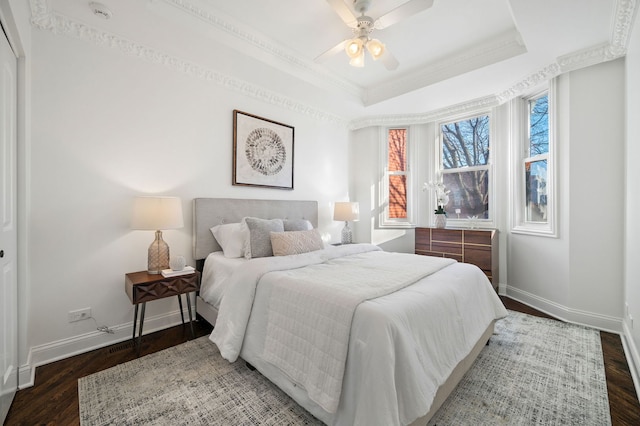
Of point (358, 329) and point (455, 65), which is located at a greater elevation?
point (455, 65)

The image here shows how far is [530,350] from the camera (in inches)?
90.8

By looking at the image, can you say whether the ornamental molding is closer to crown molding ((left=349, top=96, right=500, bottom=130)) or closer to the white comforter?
crown molding ((left=349, top=96, right=500, bottom=130))

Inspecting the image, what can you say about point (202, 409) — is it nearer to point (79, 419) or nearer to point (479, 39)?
point (79, 419)

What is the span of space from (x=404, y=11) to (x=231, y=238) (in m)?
2.44

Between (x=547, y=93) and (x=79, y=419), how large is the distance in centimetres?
515

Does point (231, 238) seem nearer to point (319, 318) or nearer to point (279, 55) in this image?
point (319, 318)

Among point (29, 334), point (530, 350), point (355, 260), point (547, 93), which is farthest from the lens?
point (547, 93)

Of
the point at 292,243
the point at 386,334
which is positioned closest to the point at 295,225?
the point at 292,243

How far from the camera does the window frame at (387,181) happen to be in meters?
4.71

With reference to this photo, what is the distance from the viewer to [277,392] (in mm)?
1784

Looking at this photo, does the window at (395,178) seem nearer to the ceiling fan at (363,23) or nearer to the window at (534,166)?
the window at (534,166)

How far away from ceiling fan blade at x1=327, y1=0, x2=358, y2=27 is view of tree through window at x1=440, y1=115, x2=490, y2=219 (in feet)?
9.24

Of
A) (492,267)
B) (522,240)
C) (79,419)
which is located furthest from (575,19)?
(79,419)

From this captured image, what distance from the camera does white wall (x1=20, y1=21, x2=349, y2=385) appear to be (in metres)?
2.16
